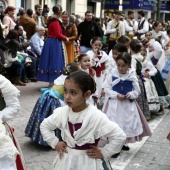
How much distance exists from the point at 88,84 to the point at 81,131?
363 mm

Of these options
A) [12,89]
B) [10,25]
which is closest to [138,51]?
[12,89]

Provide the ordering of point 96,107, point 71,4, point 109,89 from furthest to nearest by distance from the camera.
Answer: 1. point 71,4
2. point 109,89
3. point 96,107

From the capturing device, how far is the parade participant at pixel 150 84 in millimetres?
7949

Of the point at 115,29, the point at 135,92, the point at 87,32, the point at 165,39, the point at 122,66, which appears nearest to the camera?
the point at 122,66

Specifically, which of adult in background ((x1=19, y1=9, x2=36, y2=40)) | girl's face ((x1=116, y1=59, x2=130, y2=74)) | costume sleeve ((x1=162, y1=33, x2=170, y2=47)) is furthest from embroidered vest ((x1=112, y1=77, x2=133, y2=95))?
costume sleeve ((x1=162, y1=33, x2=170, y2=47))

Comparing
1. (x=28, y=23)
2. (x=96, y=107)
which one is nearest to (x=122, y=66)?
(x=96, y=107)

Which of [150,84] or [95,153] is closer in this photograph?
[95,153]

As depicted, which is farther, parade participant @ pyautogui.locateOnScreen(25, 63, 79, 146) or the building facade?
the building facade

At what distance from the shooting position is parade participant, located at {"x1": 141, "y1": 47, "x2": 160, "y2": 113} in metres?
7.95

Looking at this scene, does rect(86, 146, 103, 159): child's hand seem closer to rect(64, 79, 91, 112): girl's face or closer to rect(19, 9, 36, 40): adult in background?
rect(64, 79, 91, 112): girl's face

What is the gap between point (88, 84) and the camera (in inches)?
131

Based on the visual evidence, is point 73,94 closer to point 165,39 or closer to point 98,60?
point 98,60

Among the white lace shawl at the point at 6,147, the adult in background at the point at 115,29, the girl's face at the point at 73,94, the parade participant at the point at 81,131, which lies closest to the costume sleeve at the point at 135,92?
the parade participant at the point at 81,131

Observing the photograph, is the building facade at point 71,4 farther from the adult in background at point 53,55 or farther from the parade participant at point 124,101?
the parade participant at point 124,101
